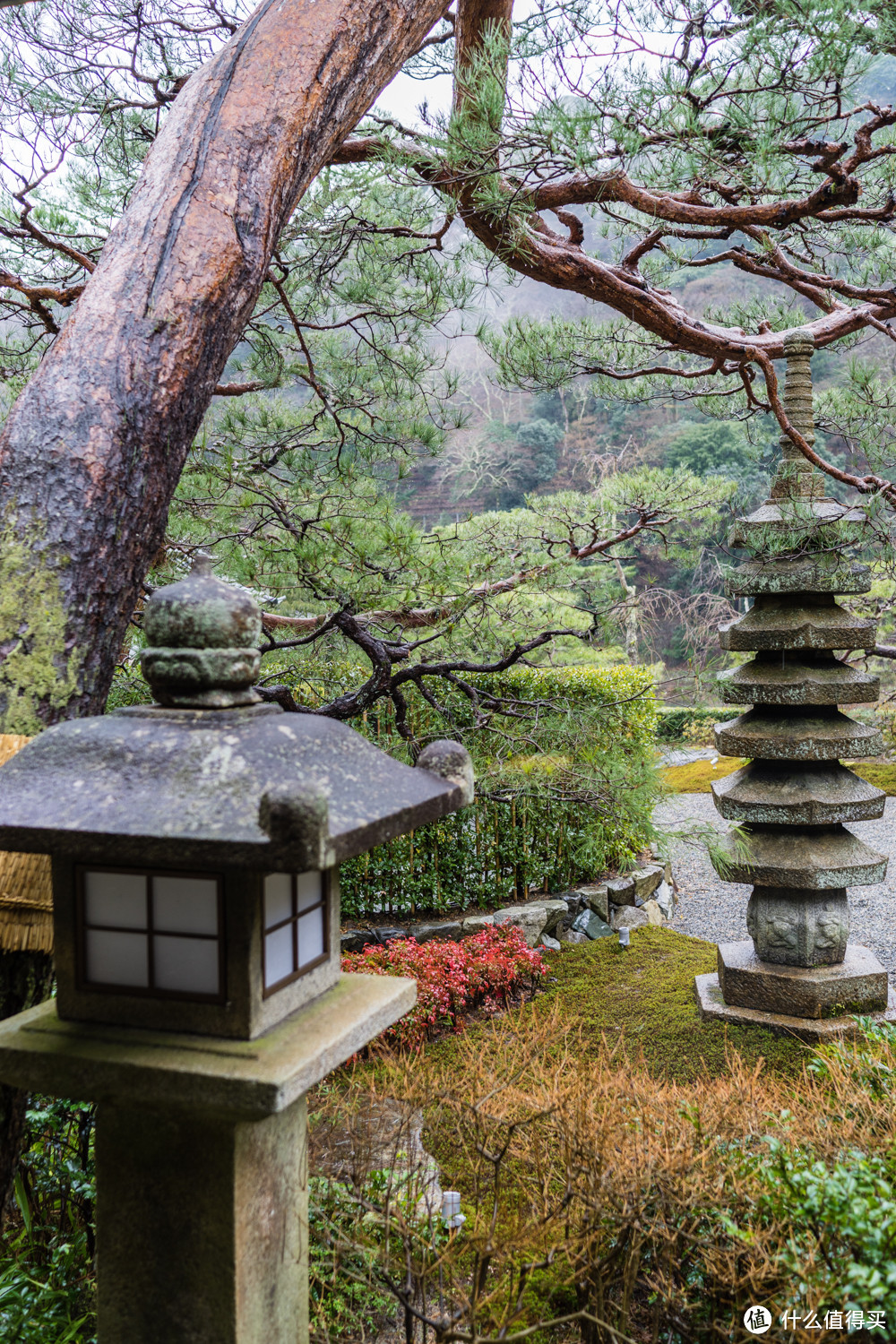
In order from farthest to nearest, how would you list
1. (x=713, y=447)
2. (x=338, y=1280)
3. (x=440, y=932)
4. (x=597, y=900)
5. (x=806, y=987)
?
(x=713, y=447) → (x=597, y=900) → (x=440, y=932) → (x=806, y=987) → (x=338, y=1280)

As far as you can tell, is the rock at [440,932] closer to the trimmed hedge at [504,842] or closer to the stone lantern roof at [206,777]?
the trimmed hedge at [504,842]

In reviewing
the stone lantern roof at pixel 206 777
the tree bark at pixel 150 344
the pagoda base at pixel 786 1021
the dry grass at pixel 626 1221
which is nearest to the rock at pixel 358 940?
the pagoda base at pixel 786 1021

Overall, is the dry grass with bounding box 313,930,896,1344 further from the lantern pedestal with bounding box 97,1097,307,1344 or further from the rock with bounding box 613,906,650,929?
the rock with bounding box 613,906,650,929

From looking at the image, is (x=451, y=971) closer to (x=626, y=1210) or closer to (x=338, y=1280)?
(x=338, y=1280)

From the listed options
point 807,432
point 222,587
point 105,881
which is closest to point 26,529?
point 222,587

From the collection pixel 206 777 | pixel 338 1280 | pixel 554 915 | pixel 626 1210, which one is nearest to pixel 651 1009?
pixel 554 915

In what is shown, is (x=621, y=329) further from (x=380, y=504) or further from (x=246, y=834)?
(x=246, y=834)

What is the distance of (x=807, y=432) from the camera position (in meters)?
3.62

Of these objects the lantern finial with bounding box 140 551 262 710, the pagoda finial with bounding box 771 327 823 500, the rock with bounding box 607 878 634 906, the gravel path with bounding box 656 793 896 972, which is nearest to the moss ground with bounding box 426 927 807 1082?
the rock with bounding box 607 878 634 906

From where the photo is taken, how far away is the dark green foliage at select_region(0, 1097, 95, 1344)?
1730 millimetres

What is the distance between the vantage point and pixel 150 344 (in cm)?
179

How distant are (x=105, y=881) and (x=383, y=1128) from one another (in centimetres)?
169

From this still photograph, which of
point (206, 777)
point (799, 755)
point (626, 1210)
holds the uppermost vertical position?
point (206, 777)

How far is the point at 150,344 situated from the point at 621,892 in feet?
15.0
